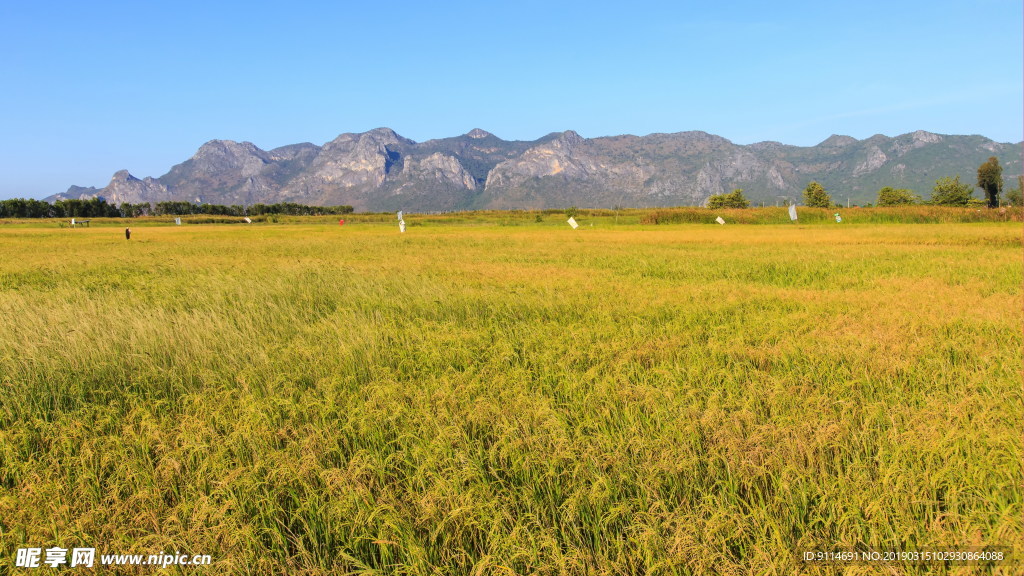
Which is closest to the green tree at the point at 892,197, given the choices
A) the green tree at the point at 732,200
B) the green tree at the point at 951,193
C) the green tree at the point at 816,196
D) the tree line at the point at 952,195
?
the tree line at the point at 952,195

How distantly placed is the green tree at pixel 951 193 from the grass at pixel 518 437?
428 ft

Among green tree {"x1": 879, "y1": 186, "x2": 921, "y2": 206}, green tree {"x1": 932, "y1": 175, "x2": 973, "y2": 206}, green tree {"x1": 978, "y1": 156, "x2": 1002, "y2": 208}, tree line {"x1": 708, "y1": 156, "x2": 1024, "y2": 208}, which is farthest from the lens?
green tree {"x1": 879, "y1": 186, "x2": 921, "y2": 206}

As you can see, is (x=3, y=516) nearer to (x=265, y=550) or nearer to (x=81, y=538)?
(x=81, y=538)

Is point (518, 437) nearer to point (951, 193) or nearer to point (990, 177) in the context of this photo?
point (990, 177)

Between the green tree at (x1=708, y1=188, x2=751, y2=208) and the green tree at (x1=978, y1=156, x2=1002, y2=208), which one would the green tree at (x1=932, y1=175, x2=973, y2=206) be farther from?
the green tree at (x1=708, y1=188, x2=751, y2=208)

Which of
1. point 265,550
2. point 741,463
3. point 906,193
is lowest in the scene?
point 265,550

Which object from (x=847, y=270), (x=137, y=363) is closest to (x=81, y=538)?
(x=137, y=363)

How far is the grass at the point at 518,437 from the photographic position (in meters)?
2.48

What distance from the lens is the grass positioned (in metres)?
2.48

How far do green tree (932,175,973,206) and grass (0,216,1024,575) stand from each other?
130408 millimetres

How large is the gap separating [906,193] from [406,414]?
535 ft

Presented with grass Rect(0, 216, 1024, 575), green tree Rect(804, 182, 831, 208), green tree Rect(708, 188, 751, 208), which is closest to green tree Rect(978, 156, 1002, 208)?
green tree Rect(804, 182, 831, 208)

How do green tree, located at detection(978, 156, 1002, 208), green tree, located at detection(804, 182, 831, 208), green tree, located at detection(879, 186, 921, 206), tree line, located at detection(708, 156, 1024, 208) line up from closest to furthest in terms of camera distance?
1. green tree, located at detection(978, 156, 1002, 208)
2. tree line, located at detection(708, 156, 1024, 208)
3. green tree, located at detection(804, 182, 831, 208)
4. green tree, located at detection(879, 186, 921, 206)

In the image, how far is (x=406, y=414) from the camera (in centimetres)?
393
